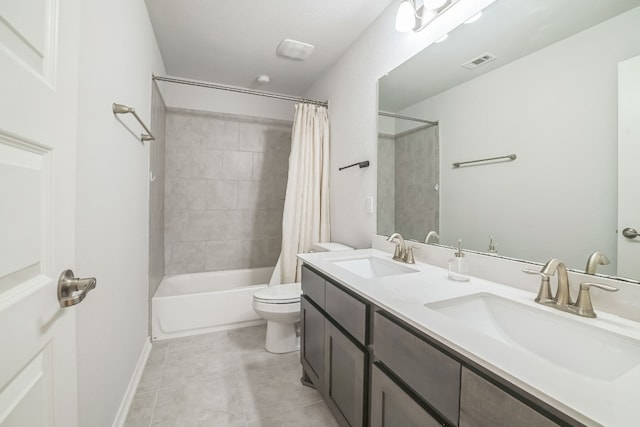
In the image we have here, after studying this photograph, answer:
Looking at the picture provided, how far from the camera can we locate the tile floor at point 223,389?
1.41 m

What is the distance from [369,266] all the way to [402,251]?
0.23 meters

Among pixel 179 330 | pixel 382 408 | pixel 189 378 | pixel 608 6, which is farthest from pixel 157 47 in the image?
pixel 382 408

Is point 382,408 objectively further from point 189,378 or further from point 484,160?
point 189,378

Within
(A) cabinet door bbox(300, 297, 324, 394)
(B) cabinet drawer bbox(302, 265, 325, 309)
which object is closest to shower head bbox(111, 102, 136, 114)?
(B) cabinet drawer bbox(302, 265, 325, 309)

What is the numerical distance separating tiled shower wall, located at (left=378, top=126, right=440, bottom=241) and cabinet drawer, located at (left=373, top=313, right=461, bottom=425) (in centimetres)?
80

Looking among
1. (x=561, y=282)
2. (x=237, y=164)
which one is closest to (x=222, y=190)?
(x=237, y=164)

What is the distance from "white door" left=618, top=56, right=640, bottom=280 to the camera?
78 cm

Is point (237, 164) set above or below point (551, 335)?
above

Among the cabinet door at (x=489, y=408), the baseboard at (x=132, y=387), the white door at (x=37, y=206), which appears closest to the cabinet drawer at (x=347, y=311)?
the cabinet door at (x=489, y=408)

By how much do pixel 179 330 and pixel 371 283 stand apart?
1.96m

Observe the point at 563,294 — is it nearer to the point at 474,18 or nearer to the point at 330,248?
the point at 474,18

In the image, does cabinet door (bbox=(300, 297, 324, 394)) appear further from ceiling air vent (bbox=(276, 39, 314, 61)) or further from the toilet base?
ceiling air vent (bbox=(276, 39, 314, 61))

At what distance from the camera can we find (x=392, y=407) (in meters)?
0.86

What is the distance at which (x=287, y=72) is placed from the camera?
2695 millimetres
